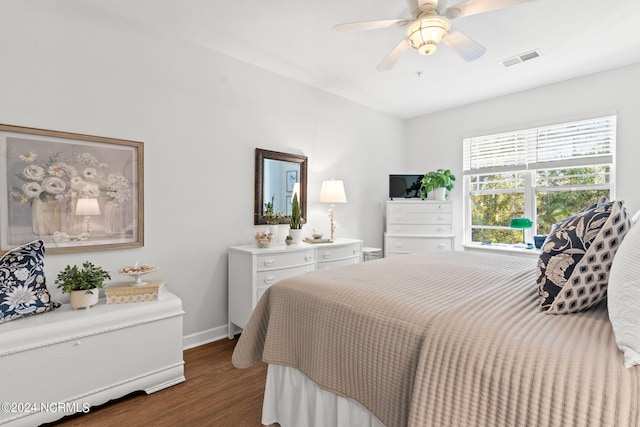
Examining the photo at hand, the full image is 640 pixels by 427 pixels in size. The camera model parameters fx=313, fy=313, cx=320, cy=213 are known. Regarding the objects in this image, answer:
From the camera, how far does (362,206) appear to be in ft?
14.3

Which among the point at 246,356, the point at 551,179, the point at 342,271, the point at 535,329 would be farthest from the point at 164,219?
the point at 551,179

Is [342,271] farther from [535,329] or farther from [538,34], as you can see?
[538,34]

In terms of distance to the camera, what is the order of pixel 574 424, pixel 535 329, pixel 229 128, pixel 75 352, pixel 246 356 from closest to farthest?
pixel 574 424 < pixel 535 329 < pixel 246 356 < pixel 75 352 < pixel 229 128

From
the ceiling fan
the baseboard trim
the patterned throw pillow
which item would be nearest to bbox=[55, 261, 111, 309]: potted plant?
the baseboard trim

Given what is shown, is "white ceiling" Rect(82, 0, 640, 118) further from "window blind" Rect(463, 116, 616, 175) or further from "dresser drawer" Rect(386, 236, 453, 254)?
"dresser drawer" Rect(386, 236, 453, 254)

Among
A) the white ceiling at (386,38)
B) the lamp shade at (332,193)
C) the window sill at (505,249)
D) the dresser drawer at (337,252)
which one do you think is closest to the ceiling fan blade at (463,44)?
the white ceiling at (386,38)

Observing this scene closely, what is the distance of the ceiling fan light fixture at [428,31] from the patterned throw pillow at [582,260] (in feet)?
4.35

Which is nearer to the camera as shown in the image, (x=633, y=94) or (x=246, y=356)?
(x=246, y=356)

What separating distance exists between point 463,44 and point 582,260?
1.64 metres

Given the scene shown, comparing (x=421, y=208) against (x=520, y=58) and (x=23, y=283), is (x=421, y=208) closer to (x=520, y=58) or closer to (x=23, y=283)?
Answer: (x=520, y=58)

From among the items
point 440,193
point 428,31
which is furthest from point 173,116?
point 440,193

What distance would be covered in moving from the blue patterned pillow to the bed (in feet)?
4.03

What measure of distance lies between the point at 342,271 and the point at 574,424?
46.2 inches

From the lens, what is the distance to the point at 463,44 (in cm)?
208
